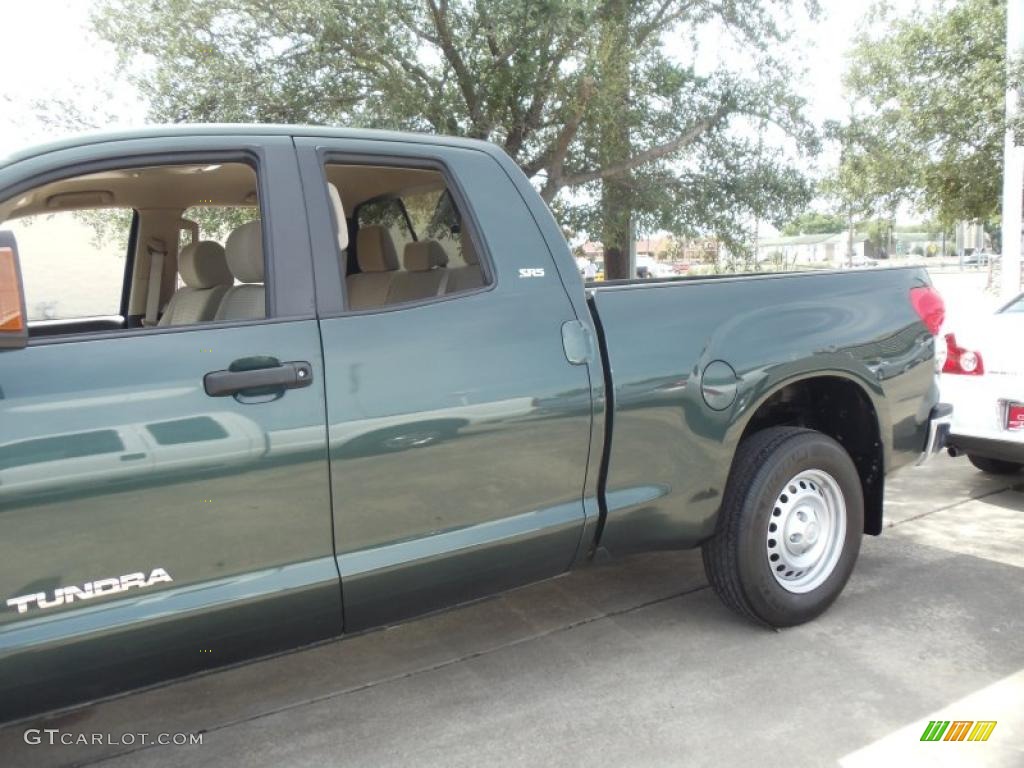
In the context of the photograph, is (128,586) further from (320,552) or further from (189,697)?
(189,697)

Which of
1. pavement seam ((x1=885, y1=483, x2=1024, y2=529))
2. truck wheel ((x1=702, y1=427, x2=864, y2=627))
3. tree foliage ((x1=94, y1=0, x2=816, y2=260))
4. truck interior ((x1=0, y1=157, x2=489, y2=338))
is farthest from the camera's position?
tree foliage ((x1=94, y1=0, x2=816, y2=260))

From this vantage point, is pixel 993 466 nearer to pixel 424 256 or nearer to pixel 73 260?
pixel 424 256

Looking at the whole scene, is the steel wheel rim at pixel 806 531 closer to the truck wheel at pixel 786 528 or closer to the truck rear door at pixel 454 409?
the truck wheel at pixel 786 528

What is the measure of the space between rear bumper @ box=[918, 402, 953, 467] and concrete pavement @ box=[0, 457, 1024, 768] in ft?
2.15

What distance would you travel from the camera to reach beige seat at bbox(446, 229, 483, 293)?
2988 mm

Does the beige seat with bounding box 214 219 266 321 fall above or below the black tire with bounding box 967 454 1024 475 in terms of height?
above

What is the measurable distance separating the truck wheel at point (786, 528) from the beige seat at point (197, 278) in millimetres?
2226

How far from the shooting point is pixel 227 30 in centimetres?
909

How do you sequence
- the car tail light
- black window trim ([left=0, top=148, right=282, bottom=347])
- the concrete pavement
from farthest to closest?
1. the car tail light
2. the concrete pavement
3. black window trim ([left=0, top=148, right=282, bottom=347])

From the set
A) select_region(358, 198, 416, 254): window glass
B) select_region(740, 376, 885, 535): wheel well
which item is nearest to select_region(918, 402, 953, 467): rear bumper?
select_region(740, 376, 885, 535): wheel well

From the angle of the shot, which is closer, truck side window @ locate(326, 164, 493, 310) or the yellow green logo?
the yellow green logo

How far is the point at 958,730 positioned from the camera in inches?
114

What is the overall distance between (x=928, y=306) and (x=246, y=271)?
2958 millimetres

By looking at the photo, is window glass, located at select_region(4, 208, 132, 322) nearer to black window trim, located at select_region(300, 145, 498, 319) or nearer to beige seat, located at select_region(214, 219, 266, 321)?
beige seat, located at select_region(214, 219, 266, 321)
